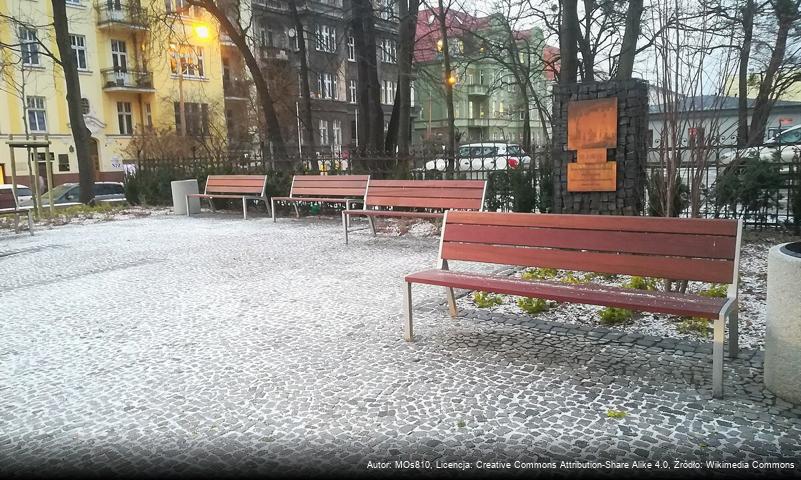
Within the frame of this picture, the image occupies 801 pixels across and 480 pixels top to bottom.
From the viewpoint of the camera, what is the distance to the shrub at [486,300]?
5535 millimetres

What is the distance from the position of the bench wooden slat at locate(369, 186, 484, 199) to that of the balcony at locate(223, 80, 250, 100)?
27987 millimetres

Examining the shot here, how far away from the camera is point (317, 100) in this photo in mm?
46938

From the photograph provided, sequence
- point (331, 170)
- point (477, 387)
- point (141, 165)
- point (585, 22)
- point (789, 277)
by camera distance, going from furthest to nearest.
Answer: point (585, 22), point (141, 165), point (331, 170), point (477, 387), point (789, 277)

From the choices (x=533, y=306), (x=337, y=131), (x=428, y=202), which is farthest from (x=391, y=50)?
(x=533, y=306)

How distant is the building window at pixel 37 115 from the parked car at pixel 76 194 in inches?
682

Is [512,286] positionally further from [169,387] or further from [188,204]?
[188,204]

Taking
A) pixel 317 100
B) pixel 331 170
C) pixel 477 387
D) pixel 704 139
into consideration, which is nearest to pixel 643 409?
pixel 477 387

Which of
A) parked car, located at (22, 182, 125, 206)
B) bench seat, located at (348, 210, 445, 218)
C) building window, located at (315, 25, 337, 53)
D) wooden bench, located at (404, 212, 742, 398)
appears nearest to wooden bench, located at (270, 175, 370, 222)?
bench seat, located at (348, 210, 445, 218)

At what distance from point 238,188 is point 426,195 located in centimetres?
681

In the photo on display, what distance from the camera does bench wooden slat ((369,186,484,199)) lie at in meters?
8.16

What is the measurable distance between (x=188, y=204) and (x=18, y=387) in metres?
11.8

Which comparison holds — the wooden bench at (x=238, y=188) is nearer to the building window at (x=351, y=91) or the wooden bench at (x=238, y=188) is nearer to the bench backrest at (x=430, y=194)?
the bench backrest at (x=430, y=194)

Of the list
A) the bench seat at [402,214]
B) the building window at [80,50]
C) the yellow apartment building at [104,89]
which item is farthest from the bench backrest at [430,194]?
the building window at [80,50]

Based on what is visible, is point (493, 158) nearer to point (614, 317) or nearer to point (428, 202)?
Answer: point (428, 202)
